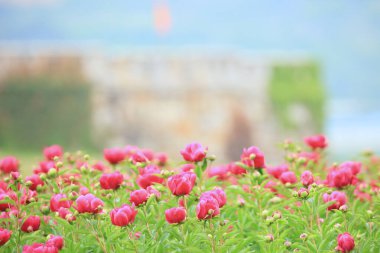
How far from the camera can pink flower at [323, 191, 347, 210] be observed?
2.72m

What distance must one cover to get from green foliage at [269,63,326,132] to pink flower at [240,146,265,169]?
17582mm

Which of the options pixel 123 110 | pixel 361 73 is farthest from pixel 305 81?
pixel 361 73

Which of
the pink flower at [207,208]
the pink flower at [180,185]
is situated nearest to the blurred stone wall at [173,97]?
Result: the pink flower at [180,185]

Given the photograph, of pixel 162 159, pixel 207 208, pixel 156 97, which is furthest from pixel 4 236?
pixel 156 97

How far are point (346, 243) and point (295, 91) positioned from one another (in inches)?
744

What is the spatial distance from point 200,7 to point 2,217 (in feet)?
161

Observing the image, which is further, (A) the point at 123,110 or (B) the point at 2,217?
(A) the point at 123,110

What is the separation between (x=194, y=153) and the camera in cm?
285

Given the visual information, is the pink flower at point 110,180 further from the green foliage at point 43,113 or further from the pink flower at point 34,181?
the green foliage at point 43,113

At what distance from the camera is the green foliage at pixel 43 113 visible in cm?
1880

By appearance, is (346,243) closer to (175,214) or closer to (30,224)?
(175,214)

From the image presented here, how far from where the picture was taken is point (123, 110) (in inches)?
784

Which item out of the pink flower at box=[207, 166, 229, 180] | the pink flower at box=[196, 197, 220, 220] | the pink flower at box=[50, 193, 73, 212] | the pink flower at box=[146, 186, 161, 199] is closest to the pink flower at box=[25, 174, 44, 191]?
the pink flower at box=[50, 193, 73, 212]

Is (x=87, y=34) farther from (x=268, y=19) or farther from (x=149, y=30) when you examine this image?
(x=268, y=19)
